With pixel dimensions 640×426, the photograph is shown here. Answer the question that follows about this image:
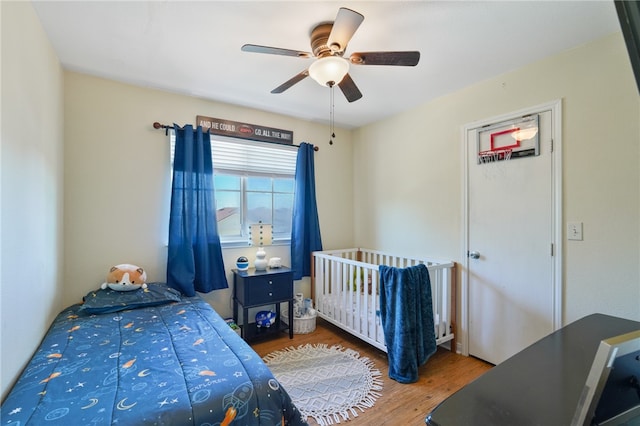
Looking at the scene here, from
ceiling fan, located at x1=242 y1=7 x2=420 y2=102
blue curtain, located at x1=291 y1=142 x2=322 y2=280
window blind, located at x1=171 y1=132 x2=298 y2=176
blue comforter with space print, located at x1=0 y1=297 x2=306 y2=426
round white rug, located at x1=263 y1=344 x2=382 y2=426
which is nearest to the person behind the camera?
blue comforter with space print, located at x1=0 y1=297 x2=306 y2=426

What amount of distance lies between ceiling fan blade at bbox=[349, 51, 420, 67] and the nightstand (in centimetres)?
202

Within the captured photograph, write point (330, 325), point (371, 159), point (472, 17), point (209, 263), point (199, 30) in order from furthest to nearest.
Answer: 1. point (371, 159)
2. point (330, 325)
3. point (209, 263)
4. point (199, 30)
5. point (472, 17)

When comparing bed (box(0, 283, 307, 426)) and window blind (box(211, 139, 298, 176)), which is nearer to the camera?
bed (box(0, 283, 307, 426))

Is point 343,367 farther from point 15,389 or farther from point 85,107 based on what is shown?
point 85,107

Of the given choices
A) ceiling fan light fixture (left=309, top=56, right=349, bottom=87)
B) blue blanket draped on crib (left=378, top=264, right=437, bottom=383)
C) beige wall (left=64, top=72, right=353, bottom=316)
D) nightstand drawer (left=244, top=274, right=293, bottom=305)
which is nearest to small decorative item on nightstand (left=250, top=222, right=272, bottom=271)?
nightstand drawer (left=244, top=274, right=293, bottom=305)

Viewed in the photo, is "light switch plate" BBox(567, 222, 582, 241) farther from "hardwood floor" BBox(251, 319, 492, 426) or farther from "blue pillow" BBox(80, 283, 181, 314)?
"blue pillow" BBox(80, 283, 181, 314)

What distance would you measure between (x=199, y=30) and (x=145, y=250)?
1.85 meters

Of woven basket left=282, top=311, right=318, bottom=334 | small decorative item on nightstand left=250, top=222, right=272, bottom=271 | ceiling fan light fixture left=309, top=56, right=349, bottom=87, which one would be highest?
ceiling fan light fixture left=309, top=56, right=349, bottom=87

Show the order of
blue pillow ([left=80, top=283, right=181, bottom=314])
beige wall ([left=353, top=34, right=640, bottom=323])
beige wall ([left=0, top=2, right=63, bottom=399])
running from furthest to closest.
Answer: blue pillow ([left=80, top=283, right=181, bottom=314]), beige wall ([left=353, top=34, right=640, bottom=323]), beige wall ([left=0, top=2, right=63, bottom=399])

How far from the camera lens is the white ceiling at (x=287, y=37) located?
62.3 inches

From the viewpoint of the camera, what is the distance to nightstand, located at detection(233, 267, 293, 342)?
2.71 metres

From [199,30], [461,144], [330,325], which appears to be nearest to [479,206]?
[461,144]

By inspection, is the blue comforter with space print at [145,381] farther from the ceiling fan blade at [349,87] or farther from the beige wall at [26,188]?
the ceiling fan blade at [349,87]

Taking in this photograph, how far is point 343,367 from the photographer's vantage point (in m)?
2.34
